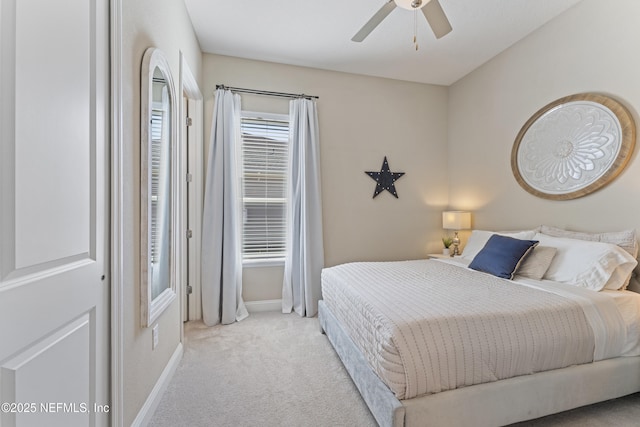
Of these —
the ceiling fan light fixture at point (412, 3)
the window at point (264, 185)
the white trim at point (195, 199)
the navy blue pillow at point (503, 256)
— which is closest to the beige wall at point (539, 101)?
the navy blue pillow at point (503, 256)

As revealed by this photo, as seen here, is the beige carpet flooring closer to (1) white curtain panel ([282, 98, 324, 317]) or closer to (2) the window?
(1) white curtain panel ([282, 98, 324, 317])

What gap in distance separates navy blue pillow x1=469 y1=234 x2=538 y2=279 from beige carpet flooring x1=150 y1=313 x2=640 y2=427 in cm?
94

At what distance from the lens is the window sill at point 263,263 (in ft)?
10.6

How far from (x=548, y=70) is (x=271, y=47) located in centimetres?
281

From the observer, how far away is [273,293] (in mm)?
3320

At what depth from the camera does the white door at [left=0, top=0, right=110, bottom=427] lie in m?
0.74

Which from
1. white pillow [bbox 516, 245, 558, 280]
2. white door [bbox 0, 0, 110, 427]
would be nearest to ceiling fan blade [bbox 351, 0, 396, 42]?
white door [bbox 0, 0, 110, 427]

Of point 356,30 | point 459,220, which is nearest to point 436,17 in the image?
point 356,30

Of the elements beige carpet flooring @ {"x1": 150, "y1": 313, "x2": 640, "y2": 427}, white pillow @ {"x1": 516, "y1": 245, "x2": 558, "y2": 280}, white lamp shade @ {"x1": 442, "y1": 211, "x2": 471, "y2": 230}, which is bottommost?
beige carpet flooring @ {"x1": 150, "y1": 313, "x2": 640, "y2": 427}

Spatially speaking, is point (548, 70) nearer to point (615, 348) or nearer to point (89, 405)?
point (615, 348)

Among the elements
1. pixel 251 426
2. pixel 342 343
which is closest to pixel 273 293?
pixel 342 343

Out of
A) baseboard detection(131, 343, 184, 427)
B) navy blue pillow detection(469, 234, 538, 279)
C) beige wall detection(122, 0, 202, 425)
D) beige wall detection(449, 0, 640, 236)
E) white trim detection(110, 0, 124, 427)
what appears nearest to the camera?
white trim detection(110, 0, 124, 427)

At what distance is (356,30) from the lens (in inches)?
107

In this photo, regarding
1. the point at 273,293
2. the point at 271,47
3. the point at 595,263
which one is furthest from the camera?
the point at 273,293
